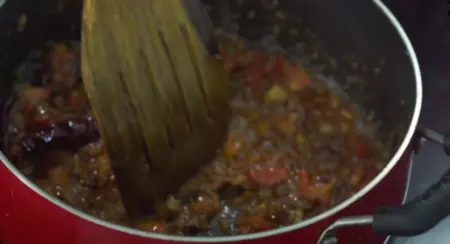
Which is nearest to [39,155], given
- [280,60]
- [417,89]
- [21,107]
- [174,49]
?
[21,107]

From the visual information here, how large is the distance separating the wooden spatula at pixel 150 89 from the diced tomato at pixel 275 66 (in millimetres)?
213

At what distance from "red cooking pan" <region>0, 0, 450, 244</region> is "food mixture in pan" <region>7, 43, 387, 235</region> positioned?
4 centimetres

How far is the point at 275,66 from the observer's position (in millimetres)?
1285

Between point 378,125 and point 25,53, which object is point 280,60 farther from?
point 25,53

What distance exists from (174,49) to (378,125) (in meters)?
0.40

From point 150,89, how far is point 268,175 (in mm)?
259

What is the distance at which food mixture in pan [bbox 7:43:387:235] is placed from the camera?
1044 millimetres

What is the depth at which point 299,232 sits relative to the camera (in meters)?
0.74

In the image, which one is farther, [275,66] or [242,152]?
[275,66]

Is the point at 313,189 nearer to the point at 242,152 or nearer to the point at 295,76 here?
the point at 242,152

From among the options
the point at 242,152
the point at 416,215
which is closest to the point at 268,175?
the point at 242,152

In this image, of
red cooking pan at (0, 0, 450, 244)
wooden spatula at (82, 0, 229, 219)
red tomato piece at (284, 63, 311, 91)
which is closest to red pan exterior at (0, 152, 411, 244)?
red cooking pan at (0, 0, 450, 244)

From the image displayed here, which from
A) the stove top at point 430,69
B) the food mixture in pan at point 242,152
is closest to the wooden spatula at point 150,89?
the food mixture in pan at point 242,152

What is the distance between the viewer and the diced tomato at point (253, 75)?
1255 mm
